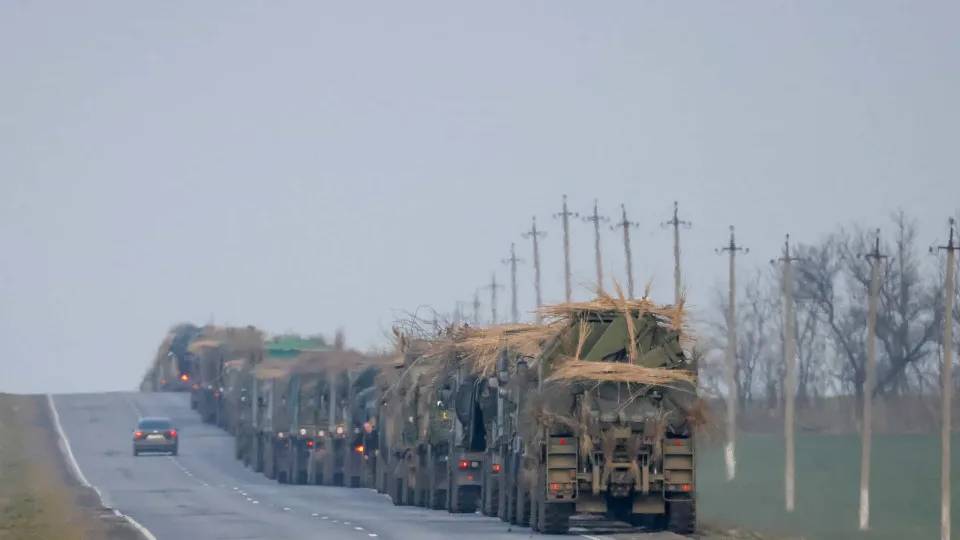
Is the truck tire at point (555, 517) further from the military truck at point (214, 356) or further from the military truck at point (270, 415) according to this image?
the military truck at point (214, 356)

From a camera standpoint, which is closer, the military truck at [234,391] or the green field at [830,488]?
the green field at [830,488]

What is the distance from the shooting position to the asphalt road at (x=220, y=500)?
1375 inches

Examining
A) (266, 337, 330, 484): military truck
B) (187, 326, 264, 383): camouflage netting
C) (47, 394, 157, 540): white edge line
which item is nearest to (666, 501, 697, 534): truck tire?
(47, 394, 157, 540): white edge line

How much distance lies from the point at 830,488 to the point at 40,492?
109 feet

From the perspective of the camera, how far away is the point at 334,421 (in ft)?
197

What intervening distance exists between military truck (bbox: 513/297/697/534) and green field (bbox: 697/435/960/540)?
43.4 ft

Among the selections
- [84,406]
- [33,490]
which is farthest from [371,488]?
[84,406]

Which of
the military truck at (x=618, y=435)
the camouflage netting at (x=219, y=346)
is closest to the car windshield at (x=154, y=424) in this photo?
the camouflage netting at (x=219, y=346)

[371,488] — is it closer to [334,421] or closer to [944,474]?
[334,421]

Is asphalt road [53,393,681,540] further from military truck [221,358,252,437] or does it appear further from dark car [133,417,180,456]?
military truck [221,358,252,437]

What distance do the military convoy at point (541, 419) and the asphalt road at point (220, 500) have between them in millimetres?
731

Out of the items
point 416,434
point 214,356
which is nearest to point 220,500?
point 416,434

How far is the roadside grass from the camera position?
3803 centimetres

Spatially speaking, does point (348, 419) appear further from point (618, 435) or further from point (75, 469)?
point (618, 435)
